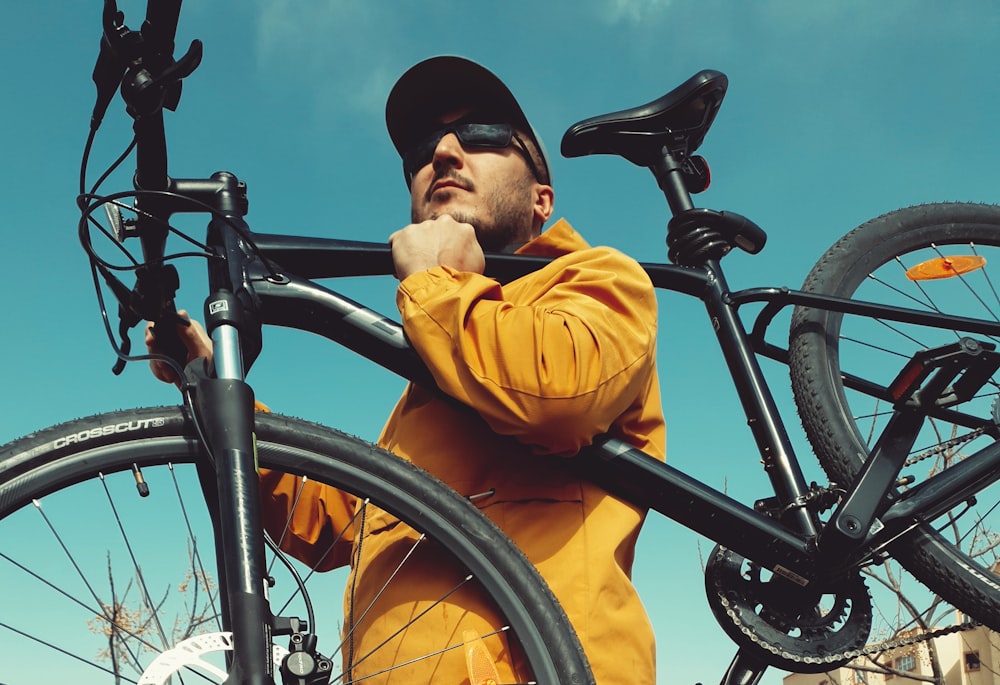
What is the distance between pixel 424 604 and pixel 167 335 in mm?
784

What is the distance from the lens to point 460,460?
1866mm

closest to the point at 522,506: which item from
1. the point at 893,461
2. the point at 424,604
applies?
the point at 424,604

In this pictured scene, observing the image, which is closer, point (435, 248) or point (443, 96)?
point (435, 248)

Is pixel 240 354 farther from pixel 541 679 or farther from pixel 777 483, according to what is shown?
pixel 777 483

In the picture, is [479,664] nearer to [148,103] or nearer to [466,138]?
[148,103]

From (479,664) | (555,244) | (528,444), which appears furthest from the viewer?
(555,244)

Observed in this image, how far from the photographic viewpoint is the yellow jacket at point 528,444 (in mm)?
1666

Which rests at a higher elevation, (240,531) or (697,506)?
(697,506)

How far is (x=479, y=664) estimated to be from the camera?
5.03ft

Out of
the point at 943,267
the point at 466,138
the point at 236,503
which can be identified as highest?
the point at 466,138

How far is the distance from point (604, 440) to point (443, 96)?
45.3 inches

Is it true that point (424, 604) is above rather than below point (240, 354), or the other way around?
below

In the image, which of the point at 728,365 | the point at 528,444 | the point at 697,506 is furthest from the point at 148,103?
the point at 728,365

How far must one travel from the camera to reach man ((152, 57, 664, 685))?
Result: 65.7 inches
